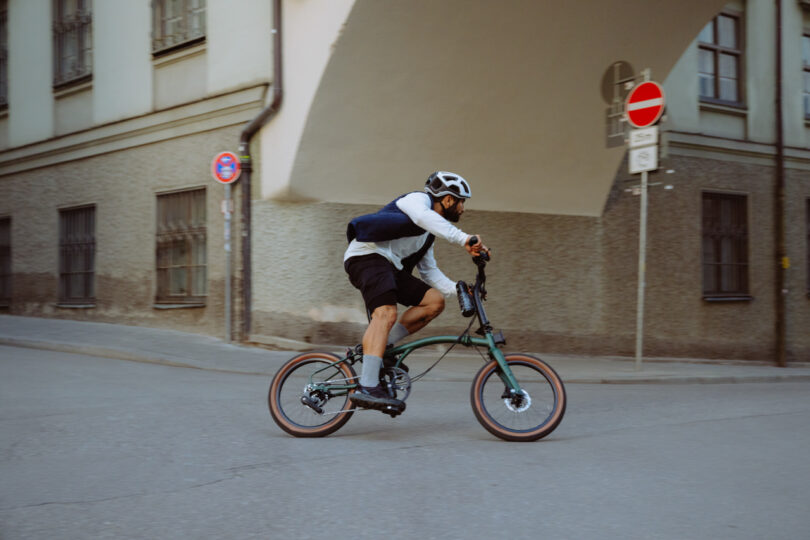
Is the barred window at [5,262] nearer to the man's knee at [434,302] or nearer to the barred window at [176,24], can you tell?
the barred window at [176,24]

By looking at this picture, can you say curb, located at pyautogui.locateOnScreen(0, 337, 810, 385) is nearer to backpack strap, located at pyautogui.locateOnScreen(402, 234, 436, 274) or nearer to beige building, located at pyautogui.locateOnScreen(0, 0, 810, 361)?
beige building, located at pyautogui.locateOnScreen(0, 0, 810, 361)

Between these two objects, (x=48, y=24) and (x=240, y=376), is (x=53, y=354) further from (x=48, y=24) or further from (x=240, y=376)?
(x=48, y=24)

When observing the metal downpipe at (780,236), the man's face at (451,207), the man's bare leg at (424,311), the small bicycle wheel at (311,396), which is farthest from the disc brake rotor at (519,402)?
the metal downpipe at (780,236)

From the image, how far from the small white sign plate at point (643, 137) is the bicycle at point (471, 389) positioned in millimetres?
5098

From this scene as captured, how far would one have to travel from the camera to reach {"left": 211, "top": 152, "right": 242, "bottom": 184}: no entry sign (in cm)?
1130

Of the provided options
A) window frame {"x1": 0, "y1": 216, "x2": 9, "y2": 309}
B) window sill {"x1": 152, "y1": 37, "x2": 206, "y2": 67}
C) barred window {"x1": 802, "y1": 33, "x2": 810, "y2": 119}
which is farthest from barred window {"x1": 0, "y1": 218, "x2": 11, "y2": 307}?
barred window {"x1": 802, "y1": 33, "x2": 810, "y2": 119}

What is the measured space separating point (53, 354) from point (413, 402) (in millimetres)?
5605

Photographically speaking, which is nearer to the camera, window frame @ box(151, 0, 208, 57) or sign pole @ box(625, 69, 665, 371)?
sign pole @ box(625, 69, 665, 371)

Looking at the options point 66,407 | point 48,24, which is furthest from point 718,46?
point 66,407

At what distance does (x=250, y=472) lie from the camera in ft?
14.8

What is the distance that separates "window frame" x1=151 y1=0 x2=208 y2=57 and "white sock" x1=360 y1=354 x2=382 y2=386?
8.34 m

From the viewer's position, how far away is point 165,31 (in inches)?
509

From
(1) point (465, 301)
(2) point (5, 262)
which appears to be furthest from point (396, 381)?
(2) point (5, 262)

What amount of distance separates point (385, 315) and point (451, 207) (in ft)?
2.73
